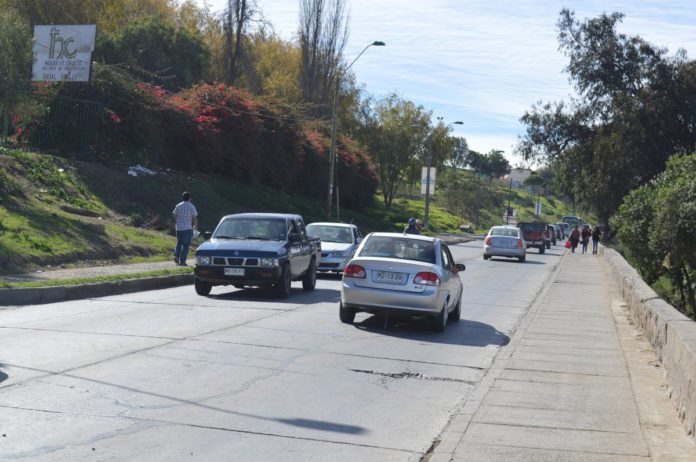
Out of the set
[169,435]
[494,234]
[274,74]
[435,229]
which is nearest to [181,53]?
[274,74]

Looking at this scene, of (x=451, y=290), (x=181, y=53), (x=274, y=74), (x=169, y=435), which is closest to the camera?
(x=169, y=435)

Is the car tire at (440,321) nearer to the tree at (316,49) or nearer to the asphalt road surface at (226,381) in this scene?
the asphalt road surface at (226,381)

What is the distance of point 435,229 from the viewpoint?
79.2 metres

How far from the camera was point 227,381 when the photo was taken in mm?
9180

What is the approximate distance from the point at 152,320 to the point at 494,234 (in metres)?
28.5

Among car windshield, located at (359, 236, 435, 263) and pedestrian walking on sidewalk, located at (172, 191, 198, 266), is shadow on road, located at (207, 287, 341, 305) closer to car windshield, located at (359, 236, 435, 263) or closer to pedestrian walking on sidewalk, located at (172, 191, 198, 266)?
car windshield, located at (359, 236, 435, 263)

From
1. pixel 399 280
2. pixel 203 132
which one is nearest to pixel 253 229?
pixel 399 280

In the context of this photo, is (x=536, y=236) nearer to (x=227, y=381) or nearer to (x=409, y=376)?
(x=409, y=376)

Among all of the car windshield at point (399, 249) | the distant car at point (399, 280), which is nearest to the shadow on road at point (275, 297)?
the car windshield at point (399, 249)

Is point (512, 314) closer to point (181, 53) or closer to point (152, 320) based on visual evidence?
point (152, 320)

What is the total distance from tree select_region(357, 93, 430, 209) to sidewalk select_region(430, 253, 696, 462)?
203 feet

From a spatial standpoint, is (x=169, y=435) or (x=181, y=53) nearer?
(x=169, y=435)

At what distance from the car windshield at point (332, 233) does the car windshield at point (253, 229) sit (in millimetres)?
6119

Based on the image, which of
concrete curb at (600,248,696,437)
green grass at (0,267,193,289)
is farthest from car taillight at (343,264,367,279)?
green grass at (0,267,193,289)
